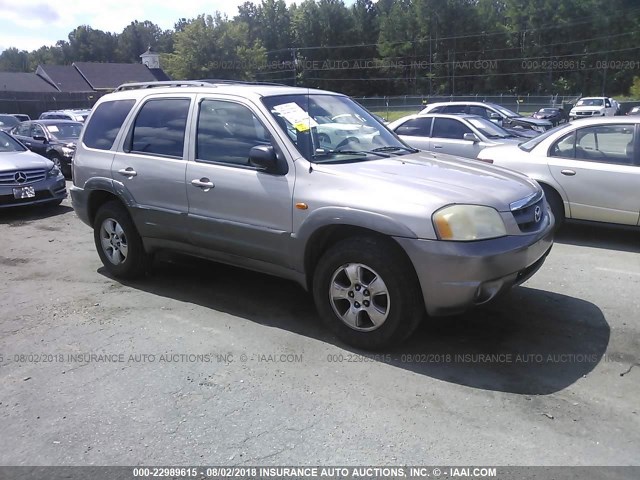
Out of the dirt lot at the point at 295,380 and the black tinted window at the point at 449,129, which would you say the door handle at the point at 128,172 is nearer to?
the dirt lot at the point at 295,380

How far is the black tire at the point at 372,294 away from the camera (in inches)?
148

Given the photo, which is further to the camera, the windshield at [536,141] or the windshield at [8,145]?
the windshield at [8,145]

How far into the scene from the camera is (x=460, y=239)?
362 centimetres

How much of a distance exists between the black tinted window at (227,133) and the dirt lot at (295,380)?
1369 mm

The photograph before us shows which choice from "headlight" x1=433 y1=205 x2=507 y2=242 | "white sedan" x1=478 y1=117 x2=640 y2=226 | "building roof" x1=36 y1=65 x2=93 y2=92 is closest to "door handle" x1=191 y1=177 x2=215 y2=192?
"headlight" x1=433 y1=205 x2=507 y2=242

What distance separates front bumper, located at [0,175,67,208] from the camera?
9.15 metres

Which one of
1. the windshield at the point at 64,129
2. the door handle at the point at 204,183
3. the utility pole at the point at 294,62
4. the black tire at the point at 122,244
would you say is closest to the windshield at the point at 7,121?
the windshield at the point at 64,129

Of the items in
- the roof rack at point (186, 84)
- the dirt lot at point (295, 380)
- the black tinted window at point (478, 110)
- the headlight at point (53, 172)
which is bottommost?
the dirt lot at point (295, 380)

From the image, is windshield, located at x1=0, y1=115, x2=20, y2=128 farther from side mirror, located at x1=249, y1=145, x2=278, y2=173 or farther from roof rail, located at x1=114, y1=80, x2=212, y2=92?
side mirror, located at x1=249, y1=145, x2=278, y2=173

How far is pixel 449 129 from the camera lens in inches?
431

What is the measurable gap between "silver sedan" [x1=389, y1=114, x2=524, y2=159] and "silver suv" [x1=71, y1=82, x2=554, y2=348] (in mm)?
5727

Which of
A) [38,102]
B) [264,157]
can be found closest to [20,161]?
[264,157]

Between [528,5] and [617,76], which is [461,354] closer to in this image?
[617,76]

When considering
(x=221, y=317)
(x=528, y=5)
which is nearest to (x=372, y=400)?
(x=221, y=317)
